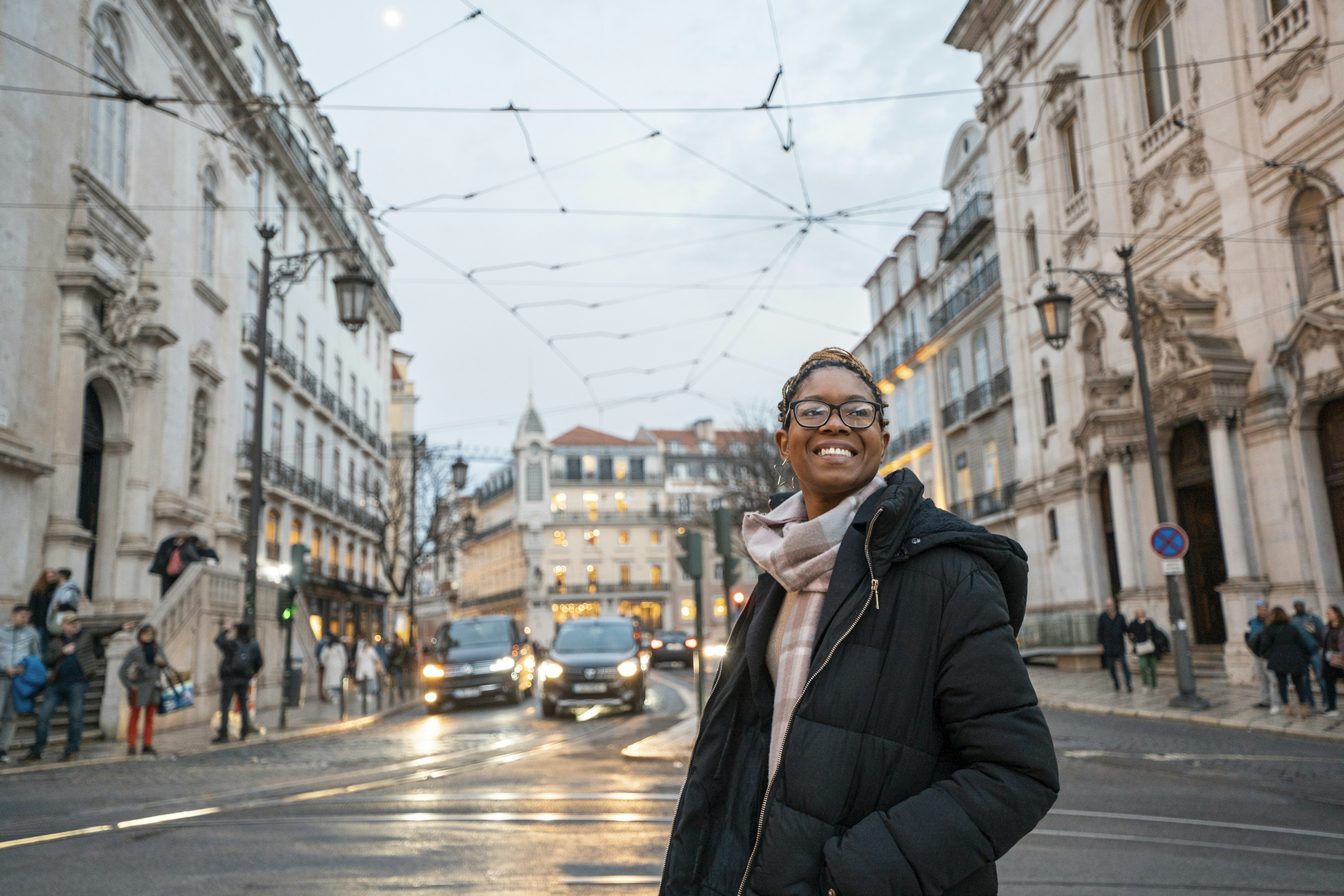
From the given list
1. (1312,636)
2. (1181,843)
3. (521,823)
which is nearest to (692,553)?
(521,823)

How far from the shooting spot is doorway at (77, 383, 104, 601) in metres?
21.4

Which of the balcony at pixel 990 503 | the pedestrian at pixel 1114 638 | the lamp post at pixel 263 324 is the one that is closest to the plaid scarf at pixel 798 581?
the lamp post at pixel 263 324

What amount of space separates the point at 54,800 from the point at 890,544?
32.5ft

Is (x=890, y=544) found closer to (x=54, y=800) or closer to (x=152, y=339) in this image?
(x=54, y=800)

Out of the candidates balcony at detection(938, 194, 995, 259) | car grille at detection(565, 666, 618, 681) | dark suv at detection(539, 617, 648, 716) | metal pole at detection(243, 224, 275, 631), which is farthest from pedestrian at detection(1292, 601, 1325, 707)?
balcony at detection(938, 194, 995, 259)

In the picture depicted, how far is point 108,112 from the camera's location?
69.6ft

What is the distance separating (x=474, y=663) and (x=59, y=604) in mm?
9193

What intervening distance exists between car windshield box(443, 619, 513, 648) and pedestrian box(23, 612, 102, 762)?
406 inches

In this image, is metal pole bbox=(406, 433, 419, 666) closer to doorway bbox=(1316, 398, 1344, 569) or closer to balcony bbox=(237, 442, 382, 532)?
balcony bbox=(237, 442, 382, 532)

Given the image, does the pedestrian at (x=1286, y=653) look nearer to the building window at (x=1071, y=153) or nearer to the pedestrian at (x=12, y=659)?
the building window at (x=1071, y=153)

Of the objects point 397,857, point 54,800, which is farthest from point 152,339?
point 397,857

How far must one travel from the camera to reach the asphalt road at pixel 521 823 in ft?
19.3

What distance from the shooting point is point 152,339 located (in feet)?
73.9

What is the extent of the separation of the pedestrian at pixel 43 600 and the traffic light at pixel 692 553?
9.43m
